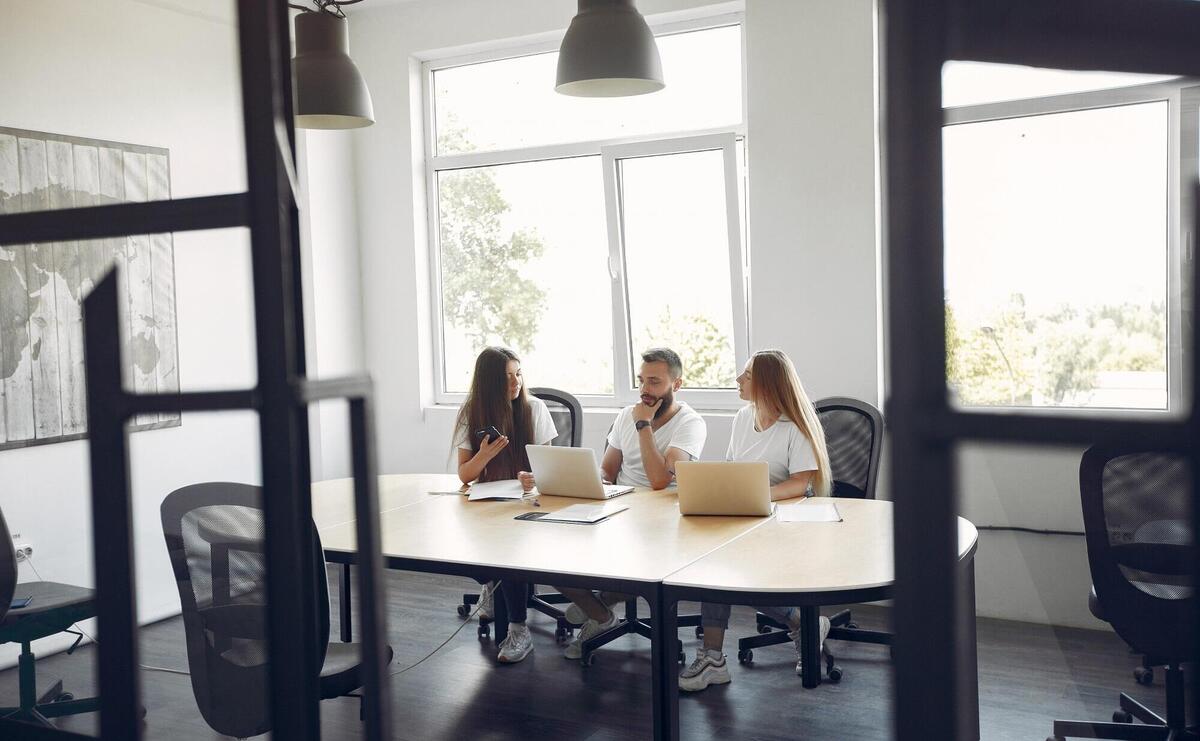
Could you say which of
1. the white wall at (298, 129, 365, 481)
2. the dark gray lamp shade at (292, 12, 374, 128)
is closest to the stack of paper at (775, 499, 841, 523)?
the dark gray lamp shade at (292, 12, 374, 128)

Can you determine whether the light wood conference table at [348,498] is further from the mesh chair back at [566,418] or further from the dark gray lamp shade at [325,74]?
the dark gray lamp shade at [325,74]

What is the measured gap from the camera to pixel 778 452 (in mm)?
3799

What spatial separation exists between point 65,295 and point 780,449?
2.96 meters

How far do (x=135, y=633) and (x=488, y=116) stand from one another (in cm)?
512

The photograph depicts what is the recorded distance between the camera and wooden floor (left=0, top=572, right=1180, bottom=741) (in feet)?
10.9

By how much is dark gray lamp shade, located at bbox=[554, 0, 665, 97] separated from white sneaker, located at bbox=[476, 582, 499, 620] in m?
2.26

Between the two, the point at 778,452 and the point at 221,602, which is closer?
the point at 221,602

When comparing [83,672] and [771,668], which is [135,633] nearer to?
[83,672]

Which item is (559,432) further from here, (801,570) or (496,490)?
(801,570)

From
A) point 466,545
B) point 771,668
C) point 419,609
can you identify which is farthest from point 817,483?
point 419,609

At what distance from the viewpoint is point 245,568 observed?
186 cm

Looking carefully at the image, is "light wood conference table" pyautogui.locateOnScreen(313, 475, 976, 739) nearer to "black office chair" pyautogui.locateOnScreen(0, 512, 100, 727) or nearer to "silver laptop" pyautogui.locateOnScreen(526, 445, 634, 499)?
"silver laptop" pyautogui.locateOnScreen(526, 445, 634, 499)

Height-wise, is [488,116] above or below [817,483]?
above

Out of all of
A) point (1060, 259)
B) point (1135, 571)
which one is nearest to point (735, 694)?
point (1135, 571)
